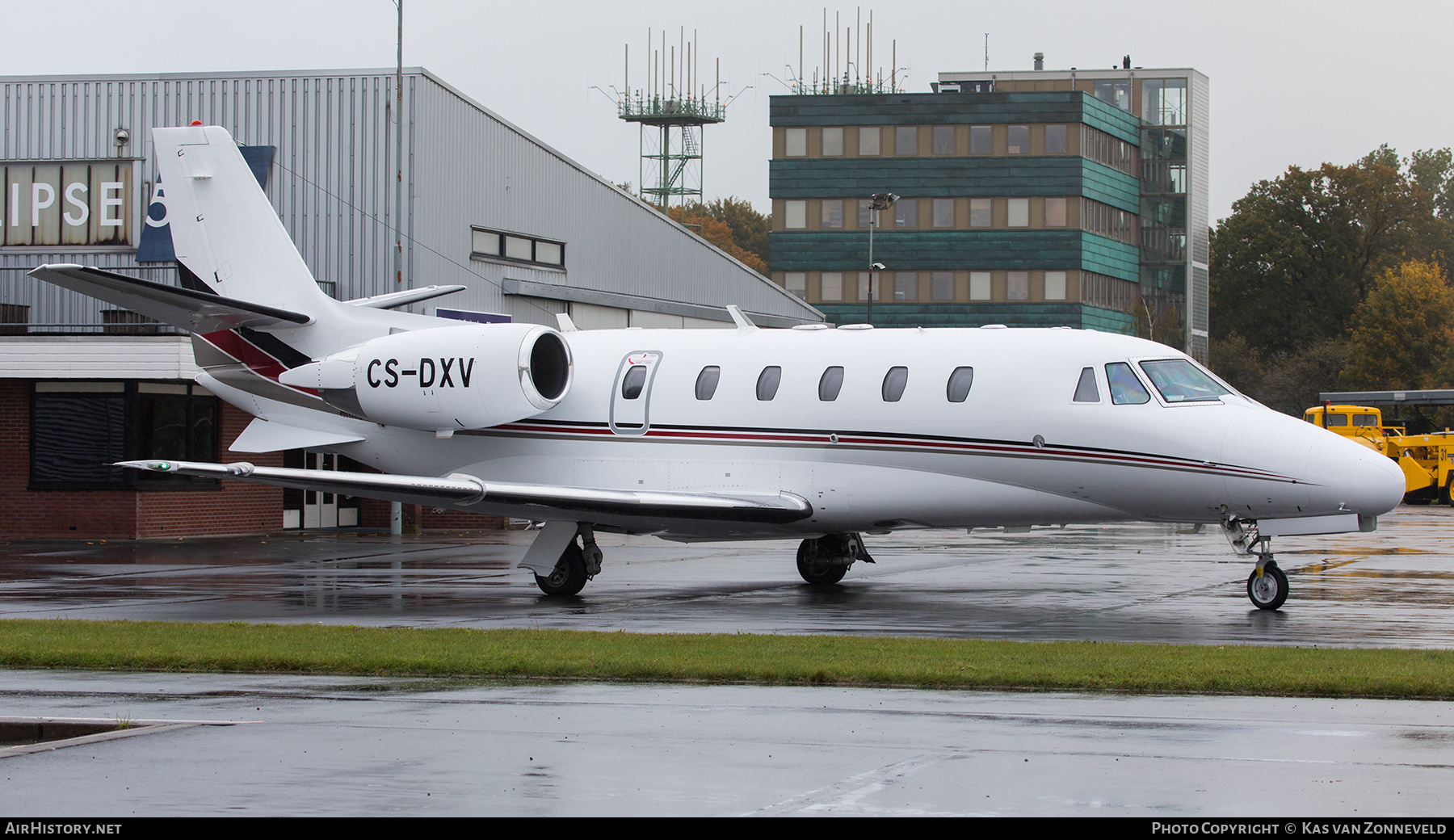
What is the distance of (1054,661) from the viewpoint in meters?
12.1

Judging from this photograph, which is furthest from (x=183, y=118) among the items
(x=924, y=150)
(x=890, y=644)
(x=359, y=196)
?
(x=924, y=150)

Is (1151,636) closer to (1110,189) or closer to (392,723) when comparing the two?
(392,723)

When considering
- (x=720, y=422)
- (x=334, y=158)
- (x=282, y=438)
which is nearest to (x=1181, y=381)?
(x=720, y=422)

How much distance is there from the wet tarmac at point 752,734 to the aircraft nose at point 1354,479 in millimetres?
1188

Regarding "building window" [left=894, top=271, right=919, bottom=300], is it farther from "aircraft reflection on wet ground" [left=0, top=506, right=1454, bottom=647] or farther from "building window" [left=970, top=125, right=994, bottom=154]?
"aircraft reflection on wet ground" [left=0, top=506, right=1454, bottom=647]

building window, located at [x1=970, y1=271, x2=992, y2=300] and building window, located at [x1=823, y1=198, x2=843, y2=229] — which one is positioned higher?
building window, located at [x1=823, y1=198, x2=843, y2=229]

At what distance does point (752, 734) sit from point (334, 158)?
2683 cm

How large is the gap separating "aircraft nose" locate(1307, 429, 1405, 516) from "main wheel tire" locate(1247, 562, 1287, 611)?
1.12 metres

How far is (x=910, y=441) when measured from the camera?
17.9m

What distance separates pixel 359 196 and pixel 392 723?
2520cm

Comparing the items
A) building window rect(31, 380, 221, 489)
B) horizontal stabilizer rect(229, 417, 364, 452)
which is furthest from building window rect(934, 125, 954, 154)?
horizontal stabilizer rect(229, 417, 364, 452)

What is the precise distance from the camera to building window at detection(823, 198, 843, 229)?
7988 cm

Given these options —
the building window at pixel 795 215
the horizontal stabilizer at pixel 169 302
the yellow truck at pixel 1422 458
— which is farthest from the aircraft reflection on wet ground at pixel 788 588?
the building window at pixel 795 215

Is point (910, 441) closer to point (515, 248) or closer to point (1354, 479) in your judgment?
point (1354, 479)
